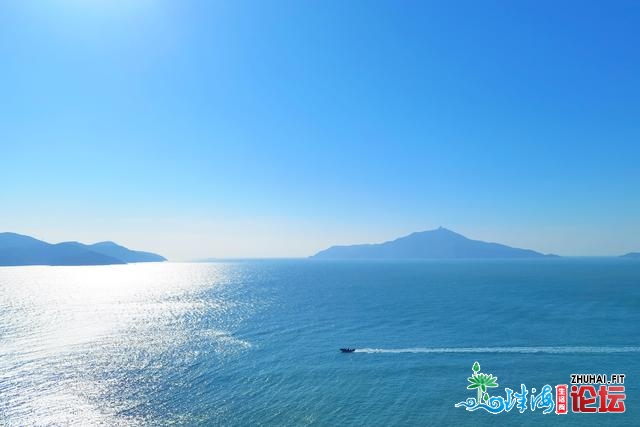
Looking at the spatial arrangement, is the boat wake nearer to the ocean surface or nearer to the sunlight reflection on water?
the ocean surface

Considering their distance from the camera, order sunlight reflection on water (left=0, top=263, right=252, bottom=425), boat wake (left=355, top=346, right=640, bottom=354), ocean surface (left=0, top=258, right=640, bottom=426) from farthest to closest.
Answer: boat wake (left=355, top=346, right=640, bottom=354) → sunlight reflection on water (left=0, top=263, right=252, bottom=425) → ocean surface (left=0, top=258, right=640, bottom=426)

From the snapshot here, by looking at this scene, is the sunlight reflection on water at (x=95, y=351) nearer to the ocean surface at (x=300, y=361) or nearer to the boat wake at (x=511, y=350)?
the ocean surface at (x=300, y=361)

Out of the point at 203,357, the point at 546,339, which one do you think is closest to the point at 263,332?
the point at 203,357

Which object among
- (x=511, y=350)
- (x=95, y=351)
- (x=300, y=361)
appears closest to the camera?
(x=300, y=361)

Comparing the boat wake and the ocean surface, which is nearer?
the ocean surface

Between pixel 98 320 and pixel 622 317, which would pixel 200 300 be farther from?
pixel 622 317

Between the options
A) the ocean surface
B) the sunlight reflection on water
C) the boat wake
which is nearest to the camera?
the ocean surface

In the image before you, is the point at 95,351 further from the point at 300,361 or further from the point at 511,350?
the point at 511,350

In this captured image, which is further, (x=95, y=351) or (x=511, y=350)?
(x=95, y=351)

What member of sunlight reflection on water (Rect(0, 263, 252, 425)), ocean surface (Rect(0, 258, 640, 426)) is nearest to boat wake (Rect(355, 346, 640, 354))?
ocean surface (Rect(0, 258, 640, 426))

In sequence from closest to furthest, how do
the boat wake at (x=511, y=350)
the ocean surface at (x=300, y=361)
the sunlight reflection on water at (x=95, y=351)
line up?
the ocean surface at (x=300, y=361) < the sunlight reflection on water at (x=95, y=351) < the boat wake at (x=511, y=350)

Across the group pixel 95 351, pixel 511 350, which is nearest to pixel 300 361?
pixel 511 350

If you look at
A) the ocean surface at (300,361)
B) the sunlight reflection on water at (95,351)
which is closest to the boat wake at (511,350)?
the ocean surface at (300,361)

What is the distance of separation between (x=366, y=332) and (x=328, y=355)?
2002 centimetres
